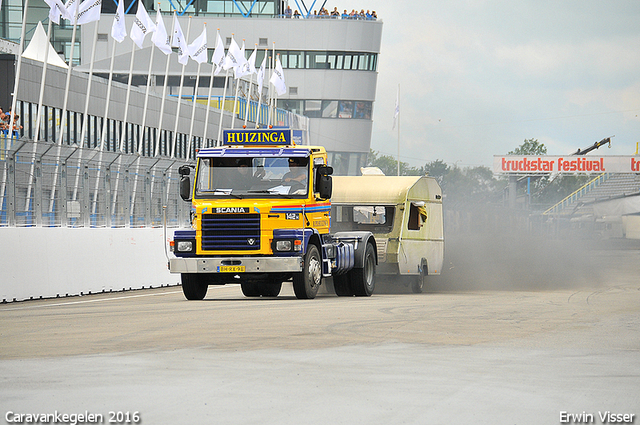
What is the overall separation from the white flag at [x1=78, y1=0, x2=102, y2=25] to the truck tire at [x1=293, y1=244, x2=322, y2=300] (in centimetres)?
1630

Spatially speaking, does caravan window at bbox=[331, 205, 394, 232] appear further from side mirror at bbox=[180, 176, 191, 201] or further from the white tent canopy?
the white tent canopy

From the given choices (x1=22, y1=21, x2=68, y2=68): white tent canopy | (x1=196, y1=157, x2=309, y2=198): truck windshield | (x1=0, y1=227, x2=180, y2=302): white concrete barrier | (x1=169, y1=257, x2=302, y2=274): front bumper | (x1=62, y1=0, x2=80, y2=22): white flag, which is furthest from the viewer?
(x1=22, y1=21, x2=68, y2=68): white tent canopy

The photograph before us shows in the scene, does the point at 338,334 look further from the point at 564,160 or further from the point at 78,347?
the point at 564,160

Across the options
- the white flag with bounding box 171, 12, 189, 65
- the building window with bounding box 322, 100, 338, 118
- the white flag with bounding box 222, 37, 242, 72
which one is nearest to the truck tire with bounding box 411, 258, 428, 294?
the white flag with bounding box 171, 12, 189, 65

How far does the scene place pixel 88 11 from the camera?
30.3 metres

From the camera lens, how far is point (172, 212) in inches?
975

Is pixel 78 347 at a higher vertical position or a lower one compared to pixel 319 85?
lower

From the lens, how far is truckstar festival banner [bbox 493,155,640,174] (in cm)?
8544

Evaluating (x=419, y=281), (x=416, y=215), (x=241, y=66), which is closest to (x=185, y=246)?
(x=416, y=215)

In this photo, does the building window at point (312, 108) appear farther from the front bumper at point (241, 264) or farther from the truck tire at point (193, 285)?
the front bumper at point (241, 264)

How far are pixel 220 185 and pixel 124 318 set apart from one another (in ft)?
12.5

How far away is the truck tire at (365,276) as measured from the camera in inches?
739

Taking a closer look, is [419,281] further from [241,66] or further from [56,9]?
[241,66]

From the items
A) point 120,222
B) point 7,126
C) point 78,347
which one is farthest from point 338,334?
point 7,126
